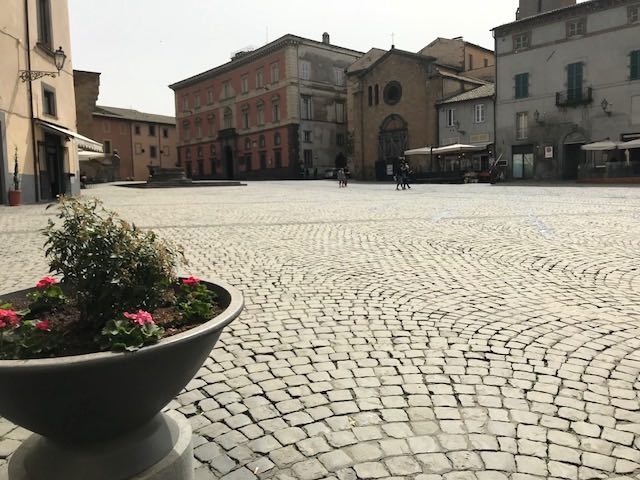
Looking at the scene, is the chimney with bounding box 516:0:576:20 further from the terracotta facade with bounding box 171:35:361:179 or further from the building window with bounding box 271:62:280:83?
the building window with bounding box 271:62:280:83

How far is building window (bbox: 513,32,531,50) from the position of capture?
3680 centimetres

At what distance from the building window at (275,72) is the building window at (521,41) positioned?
23454 mm

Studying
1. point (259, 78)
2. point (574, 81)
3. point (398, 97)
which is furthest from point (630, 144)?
point (259, 78)

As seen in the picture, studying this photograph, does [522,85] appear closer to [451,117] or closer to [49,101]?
[451,117]

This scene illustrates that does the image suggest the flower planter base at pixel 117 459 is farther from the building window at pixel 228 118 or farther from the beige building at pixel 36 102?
the building window at pixel 228 118

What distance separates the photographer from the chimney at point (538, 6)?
126ft

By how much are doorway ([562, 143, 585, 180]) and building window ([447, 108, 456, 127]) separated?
8865 millimetres

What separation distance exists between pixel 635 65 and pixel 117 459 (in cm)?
3770

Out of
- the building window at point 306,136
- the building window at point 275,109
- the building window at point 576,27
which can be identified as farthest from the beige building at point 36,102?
the building window at point 275,109

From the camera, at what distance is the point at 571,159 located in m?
35.7

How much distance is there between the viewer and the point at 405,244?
8.48 meters

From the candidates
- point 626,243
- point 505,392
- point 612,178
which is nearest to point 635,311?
point 505,392

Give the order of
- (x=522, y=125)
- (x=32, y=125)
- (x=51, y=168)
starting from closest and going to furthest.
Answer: (x=32, y=125) → (x=51, y=168) → (x=522, y=125)

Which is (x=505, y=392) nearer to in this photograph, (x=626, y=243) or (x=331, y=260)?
(x=331, y=260)
